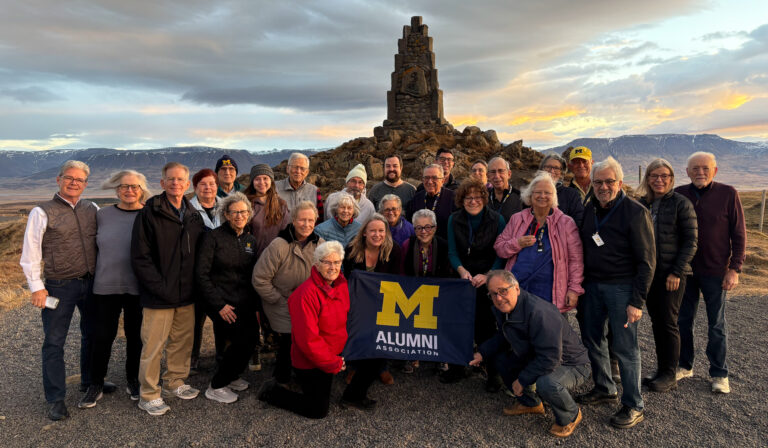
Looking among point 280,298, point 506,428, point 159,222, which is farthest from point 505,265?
point 159,222

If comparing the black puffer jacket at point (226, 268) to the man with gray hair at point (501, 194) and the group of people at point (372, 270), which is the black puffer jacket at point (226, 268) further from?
the man with gray hair at point (501, 194)

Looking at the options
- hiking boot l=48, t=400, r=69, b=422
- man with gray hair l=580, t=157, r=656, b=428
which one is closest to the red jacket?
hiking boot l=48, t=400, r=69, b=422

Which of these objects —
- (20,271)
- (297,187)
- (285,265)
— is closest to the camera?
(285,265)

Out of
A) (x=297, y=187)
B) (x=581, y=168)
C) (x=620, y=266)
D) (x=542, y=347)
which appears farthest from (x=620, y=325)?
(x=297, y=187)

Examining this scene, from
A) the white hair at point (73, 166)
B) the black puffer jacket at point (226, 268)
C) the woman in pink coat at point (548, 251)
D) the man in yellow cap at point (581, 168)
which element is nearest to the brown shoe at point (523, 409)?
the woman in pink coat at point (548, 251)

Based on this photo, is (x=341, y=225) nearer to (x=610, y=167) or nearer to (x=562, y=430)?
(x=610, y=167)

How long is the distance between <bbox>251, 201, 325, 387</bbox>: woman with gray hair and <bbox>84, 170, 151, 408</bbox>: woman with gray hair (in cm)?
143

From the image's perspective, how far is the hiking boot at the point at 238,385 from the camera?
18.4 feet

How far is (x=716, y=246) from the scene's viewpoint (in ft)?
17.3

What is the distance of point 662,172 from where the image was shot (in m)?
5.06

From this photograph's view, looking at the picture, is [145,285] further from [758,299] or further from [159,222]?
[758,299]

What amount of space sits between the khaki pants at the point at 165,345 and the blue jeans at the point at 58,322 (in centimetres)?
71

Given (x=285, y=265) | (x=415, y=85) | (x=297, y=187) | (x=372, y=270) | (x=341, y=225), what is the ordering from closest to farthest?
(x=285, y=265), (x=372, y=270), (x=341, y=225), (x=297, y=187), (x=415, y=85)

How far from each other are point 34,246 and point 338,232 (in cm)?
331
